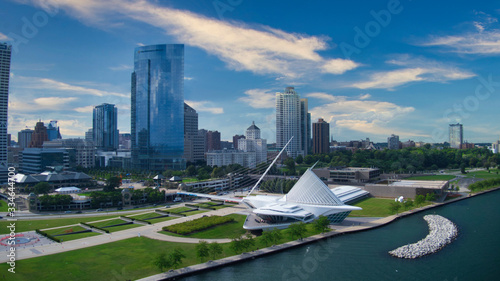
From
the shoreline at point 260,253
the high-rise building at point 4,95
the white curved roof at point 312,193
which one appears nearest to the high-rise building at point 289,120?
the high-rise building at point 4,95

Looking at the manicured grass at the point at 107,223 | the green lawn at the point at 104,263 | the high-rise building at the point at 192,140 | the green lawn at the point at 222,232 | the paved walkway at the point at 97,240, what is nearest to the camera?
the green lawn at the point at 104,263

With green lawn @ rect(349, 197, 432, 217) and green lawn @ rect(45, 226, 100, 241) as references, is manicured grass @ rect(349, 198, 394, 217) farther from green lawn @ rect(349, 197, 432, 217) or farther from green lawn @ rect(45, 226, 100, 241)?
green lawn @ rect(45, 226, 100, 241)

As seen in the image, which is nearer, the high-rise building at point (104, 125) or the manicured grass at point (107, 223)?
the manicured grass at point (107, 223)

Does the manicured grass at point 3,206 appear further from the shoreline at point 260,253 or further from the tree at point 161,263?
the shoreline at point 260,253

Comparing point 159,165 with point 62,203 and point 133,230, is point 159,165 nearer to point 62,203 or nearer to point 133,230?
point 62,203

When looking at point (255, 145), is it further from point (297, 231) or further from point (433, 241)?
point (433, 241)
